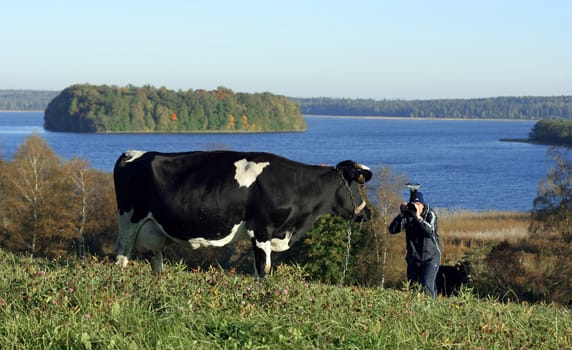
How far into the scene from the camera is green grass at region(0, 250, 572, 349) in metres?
6.49

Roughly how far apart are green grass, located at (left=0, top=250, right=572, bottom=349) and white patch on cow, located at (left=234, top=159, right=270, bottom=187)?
1.61m

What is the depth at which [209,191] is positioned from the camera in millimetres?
10273

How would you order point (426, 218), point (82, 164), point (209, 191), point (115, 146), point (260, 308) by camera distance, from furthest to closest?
point (115, 146), point (82, 164), point (426, 218), point (209, 191), point (260, 308)

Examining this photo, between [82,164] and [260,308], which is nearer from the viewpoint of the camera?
[260,308]

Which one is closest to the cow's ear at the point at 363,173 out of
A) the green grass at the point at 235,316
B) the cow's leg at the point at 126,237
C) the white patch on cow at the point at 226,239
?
the white patch on cow at the point at 226,239

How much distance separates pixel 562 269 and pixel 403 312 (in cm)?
4071

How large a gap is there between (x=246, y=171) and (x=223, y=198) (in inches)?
17.9

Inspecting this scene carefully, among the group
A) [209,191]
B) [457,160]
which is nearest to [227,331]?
[209,191]

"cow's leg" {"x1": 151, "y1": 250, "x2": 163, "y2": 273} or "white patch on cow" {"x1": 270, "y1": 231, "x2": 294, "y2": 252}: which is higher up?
"white patch on cow" {"x1": 270, "y1": 231, "x2": 294, "y2": 252}

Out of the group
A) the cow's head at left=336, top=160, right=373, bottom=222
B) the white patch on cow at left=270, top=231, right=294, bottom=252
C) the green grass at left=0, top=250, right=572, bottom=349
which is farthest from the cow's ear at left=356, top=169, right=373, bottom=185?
the green grass at left=0, top=250, right=572, bottom=349

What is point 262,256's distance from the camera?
10.1 m

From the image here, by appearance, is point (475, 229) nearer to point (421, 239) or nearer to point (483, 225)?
point (483, 225)

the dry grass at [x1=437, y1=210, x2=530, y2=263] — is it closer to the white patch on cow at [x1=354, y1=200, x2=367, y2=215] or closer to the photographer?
the photographer

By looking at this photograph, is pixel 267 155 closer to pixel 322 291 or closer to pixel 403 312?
pixel 322 291
